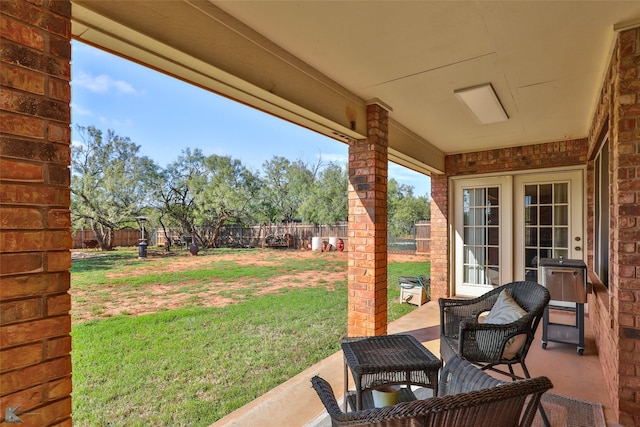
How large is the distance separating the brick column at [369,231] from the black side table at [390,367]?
1206mm

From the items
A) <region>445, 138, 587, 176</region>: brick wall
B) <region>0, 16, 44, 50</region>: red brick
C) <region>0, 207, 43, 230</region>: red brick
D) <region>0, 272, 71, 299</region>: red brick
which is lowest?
<region>0, 272, 71, 299</region>: red brick

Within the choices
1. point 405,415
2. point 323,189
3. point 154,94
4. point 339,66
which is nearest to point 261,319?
point 339,66

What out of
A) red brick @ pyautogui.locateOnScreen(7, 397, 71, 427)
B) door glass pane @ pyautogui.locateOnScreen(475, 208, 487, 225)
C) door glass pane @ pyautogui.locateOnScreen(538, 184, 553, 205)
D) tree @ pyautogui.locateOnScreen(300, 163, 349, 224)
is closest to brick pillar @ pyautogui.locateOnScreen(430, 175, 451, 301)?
door glass pane @ pyautogui.locateOnScreen(475, 208, 487, 225)

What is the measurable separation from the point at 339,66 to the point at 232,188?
14289 mm

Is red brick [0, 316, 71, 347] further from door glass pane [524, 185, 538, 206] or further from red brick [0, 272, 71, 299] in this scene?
door glass pane [524, 185, 538, 206]

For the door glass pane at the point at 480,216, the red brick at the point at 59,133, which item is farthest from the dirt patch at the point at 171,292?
the red brick at the point at 59,133

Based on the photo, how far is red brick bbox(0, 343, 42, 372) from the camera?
105cm

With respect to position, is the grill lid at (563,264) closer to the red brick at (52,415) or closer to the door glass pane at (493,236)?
the door glass pane at (493,236)

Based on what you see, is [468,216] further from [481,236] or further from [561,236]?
[561,236]

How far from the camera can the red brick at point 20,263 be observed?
1.07 meters

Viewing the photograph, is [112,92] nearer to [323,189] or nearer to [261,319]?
[323,189]

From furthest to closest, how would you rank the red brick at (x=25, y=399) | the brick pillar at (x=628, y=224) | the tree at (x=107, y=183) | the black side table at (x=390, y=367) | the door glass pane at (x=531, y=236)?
the tree at (x=107, y=183)
the door glass pane at (x=531, y=236)
the brick pillar at (x=628, y=224)
the black side table at (x=390, y=367)
the red brick at (x=25, y=399)

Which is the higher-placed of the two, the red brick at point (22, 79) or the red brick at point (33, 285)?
the red brick at point (22, 79)

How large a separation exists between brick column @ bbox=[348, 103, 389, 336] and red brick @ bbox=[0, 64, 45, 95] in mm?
2623
